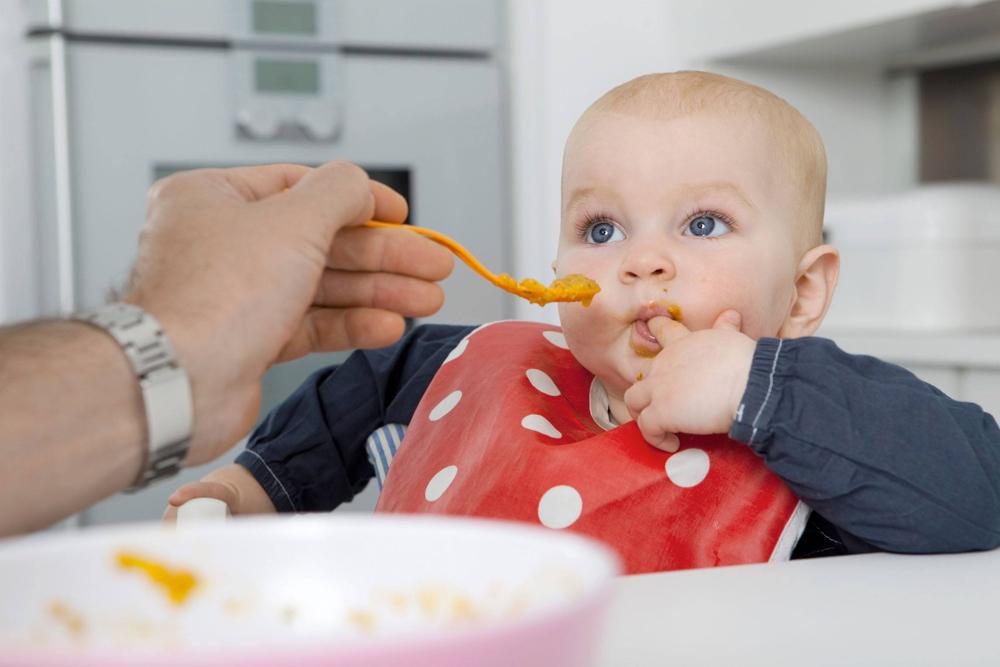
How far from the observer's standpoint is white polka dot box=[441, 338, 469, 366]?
1.17 meters

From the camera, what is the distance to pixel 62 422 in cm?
55

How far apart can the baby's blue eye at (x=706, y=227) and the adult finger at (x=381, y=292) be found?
0.27 metres

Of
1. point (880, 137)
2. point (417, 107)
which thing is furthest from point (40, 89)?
point (880, 137)

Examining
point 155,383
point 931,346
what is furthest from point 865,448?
point 931,346

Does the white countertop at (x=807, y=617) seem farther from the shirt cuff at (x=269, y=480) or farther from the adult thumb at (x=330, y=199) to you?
the shirt cuff at (x=269, y=480)

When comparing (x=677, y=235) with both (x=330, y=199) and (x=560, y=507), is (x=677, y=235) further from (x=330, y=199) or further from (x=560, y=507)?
(x=330, y=199)

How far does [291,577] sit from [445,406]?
2.45 feet

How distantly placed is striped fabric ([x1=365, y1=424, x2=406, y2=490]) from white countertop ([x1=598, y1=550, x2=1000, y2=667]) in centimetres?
57

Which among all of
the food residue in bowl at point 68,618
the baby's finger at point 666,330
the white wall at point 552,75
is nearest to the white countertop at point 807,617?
the food residue in bowl at point 68,618

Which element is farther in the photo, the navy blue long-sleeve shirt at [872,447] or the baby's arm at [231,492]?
the baby's arm at [231,492]

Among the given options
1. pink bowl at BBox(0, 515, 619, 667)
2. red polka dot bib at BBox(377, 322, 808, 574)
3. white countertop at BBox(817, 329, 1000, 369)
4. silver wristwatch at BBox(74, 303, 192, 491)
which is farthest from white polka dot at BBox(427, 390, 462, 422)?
white countertop at BBox(817, 329, 1000, 369)

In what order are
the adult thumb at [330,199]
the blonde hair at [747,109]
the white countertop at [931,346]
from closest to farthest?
1. the adult thumb at [330,199]
2. the blonde hair at [747,109]
3. the white countertop at [931,346]

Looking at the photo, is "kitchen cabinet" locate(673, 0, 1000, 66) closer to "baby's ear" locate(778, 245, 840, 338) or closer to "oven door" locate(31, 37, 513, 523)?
"oven door" locate(31, 37, 513, 523)

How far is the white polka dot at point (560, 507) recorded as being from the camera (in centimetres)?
91
